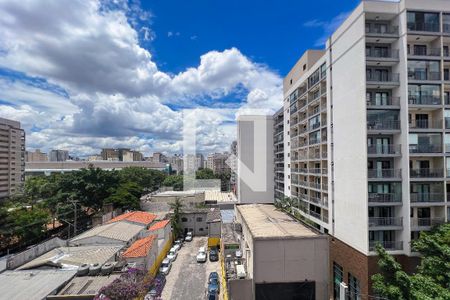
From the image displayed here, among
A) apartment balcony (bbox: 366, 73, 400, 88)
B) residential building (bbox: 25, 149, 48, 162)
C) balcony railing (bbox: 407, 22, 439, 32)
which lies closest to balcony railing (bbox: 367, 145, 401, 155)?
apartment balcony (bbox: 366, 73, 400, 88)

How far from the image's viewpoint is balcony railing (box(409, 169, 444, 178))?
16953 millimetres

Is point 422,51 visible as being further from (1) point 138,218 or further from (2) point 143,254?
(1) point 138,218

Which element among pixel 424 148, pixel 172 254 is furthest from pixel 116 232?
pixel 424 148

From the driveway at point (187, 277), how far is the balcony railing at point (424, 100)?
808 inches

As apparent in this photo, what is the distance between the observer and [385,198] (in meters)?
17.1

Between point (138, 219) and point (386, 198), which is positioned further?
point (138, 219)

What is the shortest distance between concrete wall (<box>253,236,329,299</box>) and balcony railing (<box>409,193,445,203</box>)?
7.31 m

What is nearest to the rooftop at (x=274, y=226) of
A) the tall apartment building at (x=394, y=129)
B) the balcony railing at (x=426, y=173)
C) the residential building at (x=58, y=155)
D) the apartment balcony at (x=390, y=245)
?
the tall apartment building at (x=394, y=129)

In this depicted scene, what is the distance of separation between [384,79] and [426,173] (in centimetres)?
711

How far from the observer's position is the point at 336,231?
20.8 m

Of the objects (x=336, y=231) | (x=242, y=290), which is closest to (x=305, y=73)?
(x=336, y=231)

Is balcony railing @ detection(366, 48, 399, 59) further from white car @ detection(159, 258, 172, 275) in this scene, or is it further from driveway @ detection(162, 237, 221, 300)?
white car @ detection(159, 258, 172, 275)

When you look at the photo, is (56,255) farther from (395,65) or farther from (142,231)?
(395,65)

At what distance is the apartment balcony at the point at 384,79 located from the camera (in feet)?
57.1
